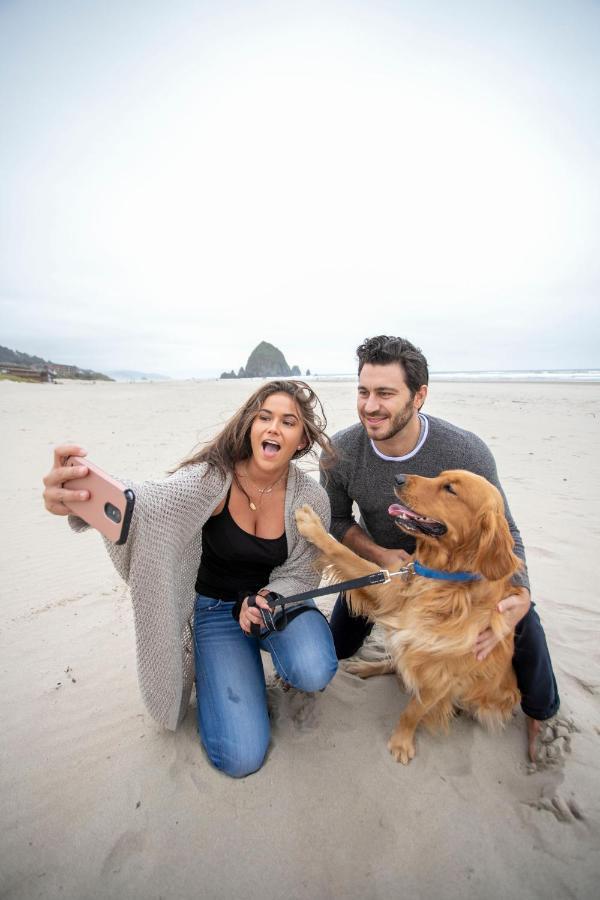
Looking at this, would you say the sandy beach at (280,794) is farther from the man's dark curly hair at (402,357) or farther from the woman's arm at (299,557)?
the man's dark curly hair at (402,357)

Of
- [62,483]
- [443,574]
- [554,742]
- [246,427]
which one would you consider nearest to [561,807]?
[554,742]

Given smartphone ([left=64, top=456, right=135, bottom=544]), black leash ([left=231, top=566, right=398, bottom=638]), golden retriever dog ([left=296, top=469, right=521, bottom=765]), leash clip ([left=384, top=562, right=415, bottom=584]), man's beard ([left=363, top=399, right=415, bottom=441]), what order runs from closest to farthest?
smartphone ([left=64, top=456, right=135, bottom=544]) < golden retriever dog ([left=296, top=469, right=521, bottom=765]) < black leash ([left=231, top=566, right=398, bottom=638]) < leash clip ([left=384, top=562, right=415, bottom=584]) < man's beard ([left=363, top=399, right=415, bottom=441])

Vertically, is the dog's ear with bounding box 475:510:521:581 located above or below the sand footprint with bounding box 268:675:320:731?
above

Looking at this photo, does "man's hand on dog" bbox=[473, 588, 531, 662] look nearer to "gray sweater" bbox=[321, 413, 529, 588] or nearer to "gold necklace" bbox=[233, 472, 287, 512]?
"gray sweater" bbox=[321, 413, 529, 588]

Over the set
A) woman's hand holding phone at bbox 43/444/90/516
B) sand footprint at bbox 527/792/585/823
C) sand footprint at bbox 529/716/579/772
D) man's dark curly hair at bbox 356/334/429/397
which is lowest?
sand footprint at bbox 527/792/585/823

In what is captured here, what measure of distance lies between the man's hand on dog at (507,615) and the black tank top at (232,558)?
43.0 inches

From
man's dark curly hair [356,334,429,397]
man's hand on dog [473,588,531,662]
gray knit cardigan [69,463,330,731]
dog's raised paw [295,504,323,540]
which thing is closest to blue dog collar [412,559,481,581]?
man's hand on dog [473,588,531,662]

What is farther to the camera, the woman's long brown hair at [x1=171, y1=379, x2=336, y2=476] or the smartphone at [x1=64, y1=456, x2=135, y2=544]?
the woman's long brown hair at [x1=171, y1=379, x2=336, y2=476]

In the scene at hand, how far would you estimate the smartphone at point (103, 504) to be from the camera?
59.1 inches

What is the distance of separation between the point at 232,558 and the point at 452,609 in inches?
46.7

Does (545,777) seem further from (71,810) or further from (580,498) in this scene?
(580,498)

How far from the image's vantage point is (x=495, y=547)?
5.87 feet

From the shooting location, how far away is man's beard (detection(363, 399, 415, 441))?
2.38 metres

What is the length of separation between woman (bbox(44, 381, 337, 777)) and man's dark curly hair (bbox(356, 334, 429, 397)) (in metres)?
0.51
